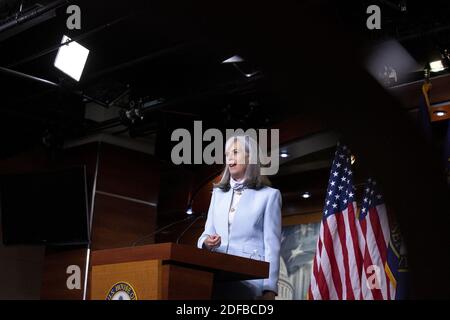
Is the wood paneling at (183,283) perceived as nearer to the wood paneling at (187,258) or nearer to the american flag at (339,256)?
the wood paneling at (187,258)

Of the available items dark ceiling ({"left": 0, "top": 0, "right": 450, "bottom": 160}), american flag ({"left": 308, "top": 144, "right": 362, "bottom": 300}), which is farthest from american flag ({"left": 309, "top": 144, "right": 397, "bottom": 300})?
dark ceiling ({"left": 0, "top": 0, "right": 450, "bottom": 160})

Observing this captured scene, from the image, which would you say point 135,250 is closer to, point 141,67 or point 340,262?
point 340,262

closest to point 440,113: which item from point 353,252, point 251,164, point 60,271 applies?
point 353,252

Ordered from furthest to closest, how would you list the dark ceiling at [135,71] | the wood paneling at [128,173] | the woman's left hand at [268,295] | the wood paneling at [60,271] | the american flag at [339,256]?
the wood paneling at [128,173], the wood paneling at [60,271], the dark ceiling at [135,71], the american flag at [339,256], the woman's left hand at [268,295]

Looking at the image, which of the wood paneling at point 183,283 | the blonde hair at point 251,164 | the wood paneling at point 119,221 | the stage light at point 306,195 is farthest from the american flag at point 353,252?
the wood paneling at point 119,221

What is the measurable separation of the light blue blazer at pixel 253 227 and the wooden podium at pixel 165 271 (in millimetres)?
261

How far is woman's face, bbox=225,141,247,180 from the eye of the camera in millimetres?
2441

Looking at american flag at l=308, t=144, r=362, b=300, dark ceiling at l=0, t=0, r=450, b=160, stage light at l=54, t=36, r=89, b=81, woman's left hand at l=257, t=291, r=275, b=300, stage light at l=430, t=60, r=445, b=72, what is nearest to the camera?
woman's left hand at l=257, t=291, r=275, b=300

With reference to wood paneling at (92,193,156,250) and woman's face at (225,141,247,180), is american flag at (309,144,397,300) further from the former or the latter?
wood paneling at (92,193,156,250)

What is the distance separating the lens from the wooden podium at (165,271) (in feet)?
6.09

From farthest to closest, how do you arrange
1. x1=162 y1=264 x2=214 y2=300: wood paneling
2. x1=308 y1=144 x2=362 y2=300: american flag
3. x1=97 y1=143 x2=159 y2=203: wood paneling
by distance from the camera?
x1=97 y1=143 x2=159 y2=203: wood paneling
x1=308 y1=144 x2=362 y2=300: american flag
x1=162 y1=264 x2=214 y2=300: wood paneling

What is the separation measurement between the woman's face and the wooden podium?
445 millimetres
